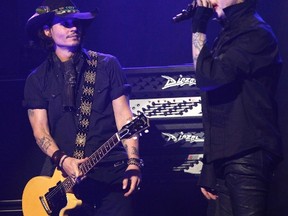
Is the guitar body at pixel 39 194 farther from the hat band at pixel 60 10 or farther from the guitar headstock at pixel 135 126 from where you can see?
the hat band at pixel 60 10

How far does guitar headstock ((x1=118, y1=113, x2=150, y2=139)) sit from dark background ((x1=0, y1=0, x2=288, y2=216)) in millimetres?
1180

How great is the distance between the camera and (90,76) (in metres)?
3.33

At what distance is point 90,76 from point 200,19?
980 millimetres

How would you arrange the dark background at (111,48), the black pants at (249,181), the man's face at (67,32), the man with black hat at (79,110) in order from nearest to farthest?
the black pants at (249,181) → the man with black hat at (79,110) → the man's face at (67,32) → the dark background at (111,48)

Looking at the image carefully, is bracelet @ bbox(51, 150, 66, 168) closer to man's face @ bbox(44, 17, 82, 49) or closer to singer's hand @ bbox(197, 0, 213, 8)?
man's face @ bbox(44, 17, 82, 49)

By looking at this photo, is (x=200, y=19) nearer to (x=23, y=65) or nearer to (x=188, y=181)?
(x=188, y=181)

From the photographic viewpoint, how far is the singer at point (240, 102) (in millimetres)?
2461

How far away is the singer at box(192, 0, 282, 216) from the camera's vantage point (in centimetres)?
246

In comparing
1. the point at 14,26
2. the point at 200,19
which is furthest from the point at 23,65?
the point at 200,19

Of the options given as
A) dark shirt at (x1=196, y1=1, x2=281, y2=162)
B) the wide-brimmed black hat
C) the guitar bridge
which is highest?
the wide-brimmed black hat

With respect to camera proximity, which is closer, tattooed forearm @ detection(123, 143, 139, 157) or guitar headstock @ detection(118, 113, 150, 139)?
guitar headstock @ detection(118, 113, 150, 139)

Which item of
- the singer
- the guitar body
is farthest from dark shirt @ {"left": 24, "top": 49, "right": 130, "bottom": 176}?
the singer

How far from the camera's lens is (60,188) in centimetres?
325

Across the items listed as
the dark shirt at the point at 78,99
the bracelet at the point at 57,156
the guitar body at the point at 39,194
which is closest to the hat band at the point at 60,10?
the dark shirt at the point at 78,99
